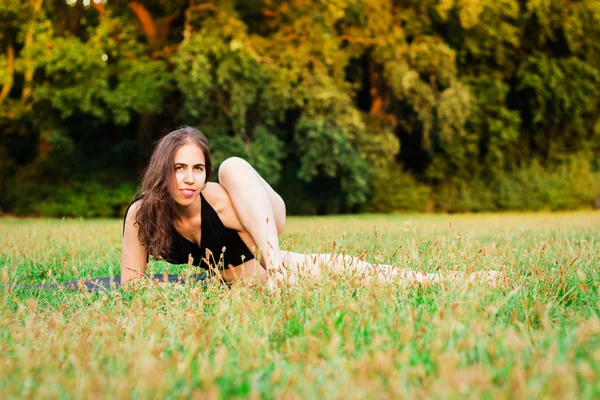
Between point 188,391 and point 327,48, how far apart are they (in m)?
18.5

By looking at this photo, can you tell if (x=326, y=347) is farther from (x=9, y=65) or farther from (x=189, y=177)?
(x=9, y=65)

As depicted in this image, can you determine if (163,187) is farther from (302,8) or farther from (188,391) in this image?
(302,8)

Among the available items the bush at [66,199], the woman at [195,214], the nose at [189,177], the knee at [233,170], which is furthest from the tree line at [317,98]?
the nose at [189,177]

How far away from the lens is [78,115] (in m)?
20.8

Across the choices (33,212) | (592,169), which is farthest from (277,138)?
(592,169)

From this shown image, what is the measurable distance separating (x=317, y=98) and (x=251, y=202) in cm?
1512

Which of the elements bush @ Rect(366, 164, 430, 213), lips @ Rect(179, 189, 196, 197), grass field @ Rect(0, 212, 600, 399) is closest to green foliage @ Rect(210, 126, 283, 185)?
bush @ Rect(366, 164, 430, 213)

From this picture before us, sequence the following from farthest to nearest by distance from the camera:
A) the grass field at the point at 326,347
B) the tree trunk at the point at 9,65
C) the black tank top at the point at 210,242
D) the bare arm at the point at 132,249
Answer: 1. the tree trunk at the point at 9,65
2. the black tank top at the point at 210,242
3. the bare arm at the point at 132,249
4. the grass field at the point at 326,347

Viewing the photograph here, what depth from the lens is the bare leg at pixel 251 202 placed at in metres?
4.23

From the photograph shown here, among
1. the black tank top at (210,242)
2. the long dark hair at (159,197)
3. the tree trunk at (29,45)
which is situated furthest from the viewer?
the tree trunk at (29,45)

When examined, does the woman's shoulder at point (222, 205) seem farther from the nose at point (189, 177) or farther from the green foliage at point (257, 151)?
the green foliage at point (257, 151)

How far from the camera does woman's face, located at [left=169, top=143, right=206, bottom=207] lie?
4164 millimetres

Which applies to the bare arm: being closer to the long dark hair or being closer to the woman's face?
the long dark hair

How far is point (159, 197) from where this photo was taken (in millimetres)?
4129
